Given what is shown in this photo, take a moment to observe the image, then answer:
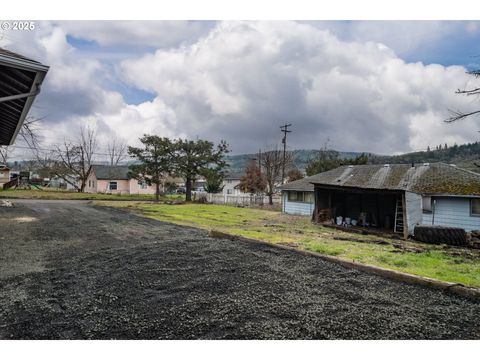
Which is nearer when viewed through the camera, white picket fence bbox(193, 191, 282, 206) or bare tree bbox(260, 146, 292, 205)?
white picket fence bbox(193, 191, 282, 206)

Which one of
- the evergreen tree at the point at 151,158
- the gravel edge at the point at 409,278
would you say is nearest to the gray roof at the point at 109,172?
the evergreen tree at the point at 151,158

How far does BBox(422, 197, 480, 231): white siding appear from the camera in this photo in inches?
604

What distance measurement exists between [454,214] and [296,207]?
11823 millimetres

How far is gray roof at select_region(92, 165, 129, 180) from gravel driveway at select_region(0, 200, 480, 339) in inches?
1656

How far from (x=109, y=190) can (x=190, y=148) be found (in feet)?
65.5

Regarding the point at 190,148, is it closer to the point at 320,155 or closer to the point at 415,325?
the point at 320,155

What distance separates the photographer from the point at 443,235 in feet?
44.0

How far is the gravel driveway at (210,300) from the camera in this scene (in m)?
3.29

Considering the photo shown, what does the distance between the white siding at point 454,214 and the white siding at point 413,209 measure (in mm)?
848

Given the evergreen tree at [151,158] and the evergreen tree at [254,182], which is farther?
the evergreen tree at [254,182]

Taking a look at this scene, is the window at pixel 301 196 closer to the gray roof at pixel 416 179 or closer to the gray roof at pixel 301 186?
the gray roof at pixel 301 186

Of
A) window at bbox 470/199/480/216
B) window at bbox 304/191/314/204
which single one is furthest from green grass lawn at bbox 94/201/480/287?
window at bbox 304/191/314/204

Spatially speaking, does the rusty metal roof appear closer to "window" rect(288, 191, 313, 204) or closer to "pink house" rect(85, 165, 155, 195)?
"window" rect(288, 191, 313, 204)

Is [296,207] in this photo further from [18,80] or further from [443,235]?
[18,80]
